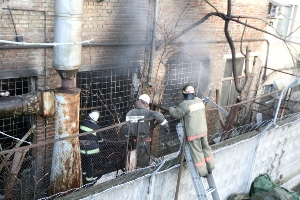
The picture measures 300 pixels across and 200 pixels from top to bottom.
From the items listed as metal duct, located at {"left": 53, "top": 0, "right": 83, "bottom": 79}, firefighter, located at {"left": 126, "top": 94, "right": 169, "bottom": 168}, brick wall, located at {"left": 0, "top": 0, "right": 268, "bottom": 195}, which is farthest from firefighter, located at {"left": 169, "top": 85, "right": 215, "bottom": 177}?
brick wall, located at {"left": 0, "top": 0, "right": 268, "bottom": 195}

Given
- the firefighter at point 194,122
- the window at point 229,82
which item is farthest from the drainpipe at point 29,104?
the window at point 229,82

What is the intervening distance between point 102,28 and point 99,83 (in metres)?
1.34

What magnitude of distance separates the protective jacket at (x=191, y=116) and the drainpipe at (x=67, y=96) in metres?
1.75

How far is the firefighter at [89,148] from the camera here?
5.98m

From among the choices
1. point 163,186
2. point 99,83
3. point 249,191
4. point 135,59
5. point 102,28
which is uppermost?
point 102,28

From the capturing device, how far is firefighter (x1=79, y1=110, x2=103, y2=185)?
19.6 feet

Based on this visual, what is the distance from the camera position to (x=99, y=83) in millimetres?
7758

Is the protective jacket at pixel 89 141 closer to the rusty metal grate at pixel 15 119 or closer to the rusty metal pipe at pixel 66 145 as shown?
the rusty metal pipe at pixel 66 145

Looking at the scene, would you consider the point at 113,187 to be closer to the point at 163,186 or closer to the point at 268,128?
the point at 163,186

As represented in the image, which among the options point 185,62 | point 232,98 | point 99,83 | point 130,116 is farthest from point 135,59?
point 232,98

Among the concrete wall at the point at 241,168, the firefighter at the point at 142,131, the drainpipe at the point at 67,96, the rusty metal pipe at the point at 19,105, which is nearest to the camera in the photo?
the concrete wall at the point at 241,168

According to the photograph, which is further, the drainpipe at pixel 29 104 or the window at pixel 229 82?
the window at pixel 229 82

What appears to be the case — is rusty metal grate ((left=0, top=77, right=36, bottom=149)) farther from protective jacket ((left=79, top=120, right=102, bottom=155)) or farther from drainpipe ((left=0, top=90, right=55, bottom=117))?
protective jacket ((left=79, top=120, right=102, bottom=155))

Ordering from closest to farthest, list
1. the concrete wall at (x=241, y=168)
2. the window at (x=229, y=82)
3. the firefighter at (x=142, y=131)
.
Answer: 1. the concrete wall at (x=241, y=168)
2. the firefighter at (x=142, y=131)
3. the window at (x=229, y=82)
